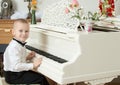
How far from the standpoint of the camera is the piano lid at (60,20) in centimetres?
239

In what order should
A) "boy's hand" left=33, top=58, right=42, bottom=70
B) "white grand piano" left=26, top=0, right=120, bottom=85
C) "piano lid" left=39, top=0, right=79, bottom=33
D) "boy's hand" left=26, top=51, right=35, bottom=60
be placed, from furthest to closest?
1. "boy's hand" left=26, top=51, right=35, bottom=60
2. "boy's hand" left=33, top=58, right=42, bottom=70
3. "piano lid" left=39, top=0, right=79, bottom=33
4. "white grand piano" left=26, top=0, right=120, bottom=85

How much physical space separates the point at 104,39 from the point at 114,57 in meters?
0.21

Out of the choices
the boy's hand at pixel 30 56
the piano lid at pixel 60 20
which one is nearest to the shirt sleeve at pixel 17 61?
the boy's hand at pixel 30 56

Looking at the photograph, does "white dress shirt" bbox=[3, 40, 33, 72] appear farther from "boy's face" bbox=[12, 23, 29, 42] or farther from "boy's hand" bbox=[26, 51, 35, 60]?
"boy's hand" bbox=[26, 51, 35, 60]

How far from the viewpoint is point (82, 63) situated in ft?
7.51

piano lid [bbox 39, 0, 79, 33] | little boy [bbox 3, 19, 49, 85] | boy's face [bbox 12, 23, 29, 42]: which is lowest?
little boy [bbox 3, 19, 49, 85]

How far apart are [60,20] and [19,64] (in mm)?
546

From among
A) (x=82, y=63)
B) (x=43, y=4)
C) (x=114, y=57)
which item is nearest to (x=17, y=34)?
(x=82, y=63)

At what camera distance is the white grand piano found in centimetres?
225

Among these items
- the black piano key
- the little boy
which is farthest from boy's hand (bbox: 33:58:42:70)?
the black piano key

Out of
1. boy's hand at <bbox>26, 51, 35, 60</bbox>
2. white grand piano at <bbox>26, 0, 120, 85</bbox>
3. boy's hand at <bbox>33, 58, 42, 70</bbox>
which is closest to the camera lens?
white grand piano at <bbox>26, 0, 120, 85</bbox>

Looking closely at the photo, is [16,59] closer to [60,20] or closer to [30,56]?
[30,56]

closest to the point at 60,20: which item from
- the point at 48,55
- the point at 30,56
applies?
the point at 48,55

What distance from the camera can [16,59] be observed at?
243 centimetres
